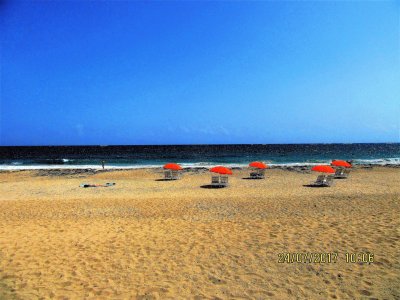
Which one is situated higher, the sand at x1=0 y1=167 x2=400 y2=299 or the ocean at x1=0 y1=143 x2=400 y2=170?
the ocean at x1=0 y1=143 x2=400 y2=170

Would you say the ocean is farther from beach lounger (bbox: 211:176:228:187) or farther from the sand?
the sand

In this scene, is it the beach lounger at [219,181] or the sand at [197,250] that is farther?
the beach lounger at [219,181]

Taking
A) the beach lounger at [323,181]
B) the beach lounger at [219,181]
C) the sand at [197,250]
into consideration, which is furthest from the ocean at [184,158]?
the sand at [197,250]

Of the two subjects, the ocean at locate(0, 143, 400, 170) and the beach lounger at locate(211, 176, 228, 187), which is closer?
the beach lounger at locate(211, 176, 228, 187)

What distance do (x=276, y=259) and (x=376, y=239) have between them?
2.77 meters

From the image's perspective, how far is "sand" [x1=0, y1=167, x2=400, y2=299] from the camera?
5082mm

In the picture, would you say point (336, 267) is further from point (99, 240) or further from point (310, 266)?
point (99, 240)

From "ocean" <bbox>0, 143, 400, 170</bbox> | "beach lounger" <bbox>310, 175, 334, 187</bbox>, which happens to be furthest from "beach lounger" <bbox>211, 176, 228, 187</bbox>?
"ocean" <bbox>0, 143, 400, 170</bbox>

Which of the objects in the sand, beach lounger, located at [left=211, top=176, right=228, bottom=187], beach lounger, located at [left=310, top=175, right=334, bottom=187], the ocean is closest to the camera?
the sand

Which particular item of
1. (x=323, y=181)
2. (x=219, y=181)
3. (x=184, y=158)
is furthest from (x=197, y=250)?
(x=184, y=158)

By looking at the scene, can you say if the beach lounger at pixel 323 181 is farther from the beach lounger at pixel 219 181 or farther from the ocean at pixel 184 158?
the ocean at pixel 184 158

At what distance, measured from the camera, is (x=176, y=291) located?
5.02 metres

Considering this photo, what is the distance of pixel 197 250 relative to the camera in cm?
673

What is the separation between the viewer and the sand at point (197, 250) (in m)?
5.08
